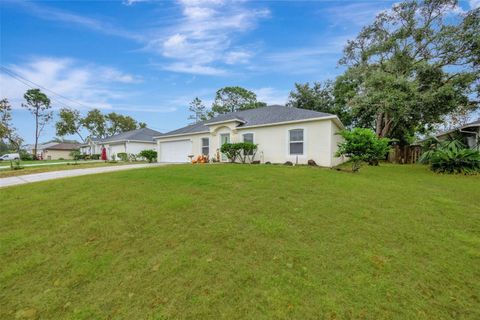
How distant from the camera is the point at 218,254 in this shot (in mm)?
3037

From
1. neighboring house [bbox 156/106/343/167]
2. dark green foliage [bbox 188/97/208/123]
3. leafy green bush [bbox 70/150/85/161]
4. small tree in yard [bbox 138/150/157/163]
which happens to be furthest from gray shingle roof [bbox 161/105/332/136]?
dark green foliage [bbox 188/97/208/123]

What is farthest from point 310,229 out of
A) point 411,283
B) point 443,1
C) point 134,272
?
point 443,1

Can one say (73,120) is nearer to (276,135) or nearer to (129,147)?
(129,147)

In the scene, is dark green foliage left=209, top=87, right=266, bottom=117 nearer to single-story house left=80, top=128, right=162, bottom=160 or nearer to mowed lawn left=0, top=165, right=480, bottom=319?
single-story house left=80, top=128, right=162, bottom=160

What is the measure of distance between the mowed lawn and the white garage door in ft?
40.2

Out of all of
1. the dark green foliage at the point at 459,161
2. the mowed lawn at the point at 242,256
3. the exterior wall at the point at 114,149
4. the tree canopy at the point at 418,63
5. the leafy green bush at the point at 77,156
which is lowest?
the mowed lawn at the point at 242,256

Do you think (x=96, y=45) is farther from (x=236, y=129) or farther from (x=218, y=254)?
(x=218, y=254)

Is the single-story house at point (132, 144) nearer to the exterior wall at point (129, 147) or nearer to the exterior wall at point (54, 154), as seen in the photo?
the exterior wall at point (129, 147)

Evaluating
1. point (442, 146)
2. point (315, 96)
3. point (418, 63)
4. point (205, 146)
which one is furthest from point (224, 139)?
point (315, 96)

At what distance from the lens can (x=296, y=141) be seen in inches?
486

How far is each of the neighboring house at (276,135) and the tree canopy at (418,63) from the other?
4271 mm

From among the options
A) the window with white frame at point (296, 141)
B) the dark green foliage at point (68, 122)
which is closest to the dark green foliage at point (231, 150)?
the window with white frame at point (296, 141)

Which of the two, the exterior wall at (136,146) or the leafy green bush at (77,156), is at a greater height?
the exterior wall at (136,146)

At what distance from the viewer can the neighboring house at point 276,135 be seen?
11.5 metres
